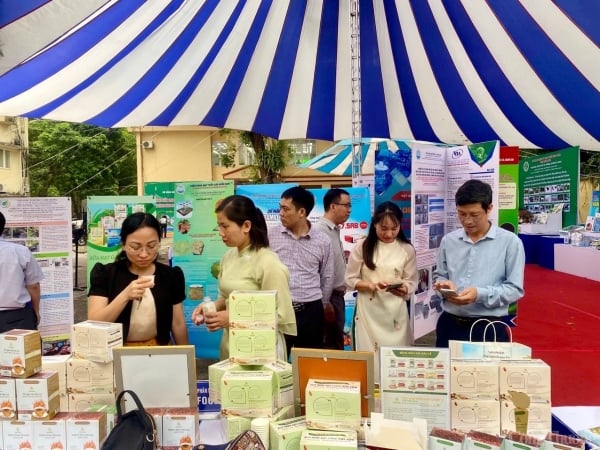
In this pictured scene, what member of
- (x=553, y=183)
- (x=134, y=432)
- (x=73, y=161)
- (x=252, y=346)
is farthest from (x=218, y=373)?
(x=73, y=161)

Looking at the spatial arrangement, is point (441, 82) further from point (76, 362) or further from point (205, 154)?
point (205, 154)

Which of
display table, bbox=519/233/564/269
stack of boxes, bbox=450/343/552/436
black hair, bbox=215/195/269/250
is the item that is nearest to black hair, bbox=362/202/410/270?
black hair, bbox=215/195/269/250

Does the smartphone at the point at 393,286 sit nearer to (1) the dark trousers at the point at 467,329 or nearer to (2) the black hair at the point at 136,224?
(1) the dark trousers at the point at 467,329

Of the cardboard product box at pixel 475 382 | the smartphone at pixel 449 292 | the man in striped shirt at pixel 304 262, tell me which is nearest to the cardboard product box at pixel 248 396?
the cardboard product box at pixel 475 382

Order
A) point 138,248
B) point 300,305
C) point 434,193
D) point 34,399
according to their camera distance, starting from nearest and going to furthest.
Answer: point 34,399 → point 138,248 → point 300,305 → point 434,193

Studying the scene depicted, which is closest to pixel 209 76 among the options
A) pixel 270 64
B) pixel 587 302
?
pixel 270 64

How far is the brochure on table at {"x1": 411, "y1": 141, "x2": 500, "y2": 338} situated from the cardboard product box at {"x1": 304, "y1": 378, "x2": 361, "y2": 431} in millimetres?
2285

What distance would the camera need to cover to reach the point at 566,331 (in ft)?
16.6

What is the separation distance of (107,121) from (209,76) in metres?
1.20

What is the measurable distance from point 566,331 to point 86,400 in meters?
5.08

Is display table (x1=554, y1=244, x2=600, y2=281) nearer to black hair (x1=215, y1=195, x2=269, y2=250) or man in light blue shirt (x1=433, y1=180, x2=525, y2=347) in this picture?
man in light blue shirt (x1=433, y1=180, x2=525, y2=347)

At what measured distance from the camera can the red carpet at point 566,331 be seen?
3471mm

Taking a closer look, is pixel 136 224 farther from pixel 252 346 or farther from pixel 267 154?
pixel 267 154

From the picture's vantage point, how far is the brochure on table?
11.4ft
